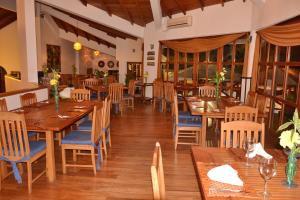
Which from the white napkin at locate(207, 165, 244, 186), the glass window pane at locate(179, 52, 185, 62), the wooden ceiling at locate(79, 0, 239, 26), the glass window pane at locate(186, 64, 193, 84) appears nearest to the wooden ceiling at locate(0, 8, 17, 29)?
the wooden ceiling at locate(79, 0, 239, 26)

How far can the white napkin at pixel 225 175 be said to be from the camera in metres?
1.61

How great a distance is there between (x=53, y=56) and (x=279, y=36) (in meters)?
10.2

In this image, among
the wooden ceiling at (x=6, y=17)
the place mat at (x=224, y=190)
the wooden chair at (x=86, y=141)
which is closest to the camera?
the place mat at (x=224, y=190)

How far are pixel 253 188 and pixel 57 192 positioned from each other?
225 cm

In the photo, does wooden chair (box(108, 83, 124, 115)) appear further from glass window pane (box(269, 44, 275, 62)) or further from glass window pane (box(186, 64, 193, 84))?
glass window pane (box(269, 44, 275, 62))

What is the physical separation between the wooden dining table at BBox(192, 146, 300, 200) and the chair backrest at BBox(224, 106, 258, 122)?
1149 mm

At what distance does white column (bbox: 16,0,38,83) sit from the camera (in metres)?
6.25

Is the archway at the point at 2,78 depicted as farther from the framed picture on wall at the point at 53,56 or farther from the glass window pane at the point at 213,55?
the glass window pane at the point at 213,55

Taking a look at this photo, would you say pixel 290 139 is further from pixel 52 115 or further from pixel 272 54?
pixel 272 54

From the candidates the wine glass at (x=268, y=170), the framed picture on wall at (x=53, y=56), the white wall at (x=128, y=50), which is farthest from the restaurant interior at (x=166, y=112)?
the white wall at (x=128, y=50)

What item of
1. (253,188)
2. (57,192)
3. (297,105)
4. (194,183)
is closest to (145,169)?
(194,183)

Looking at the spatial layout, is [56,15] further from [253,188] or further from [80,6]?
[253,188]

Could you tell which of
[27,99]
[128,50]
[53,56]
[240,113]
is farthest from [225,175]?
[53,56]

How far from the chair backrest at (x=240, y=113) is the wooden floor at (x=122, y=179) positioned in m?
0.94
